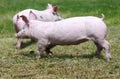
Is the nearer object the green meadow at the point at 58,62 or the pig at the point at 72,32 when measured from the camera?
the green meadow at the point at 58,62

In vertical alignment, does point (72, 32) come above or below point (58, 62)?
above

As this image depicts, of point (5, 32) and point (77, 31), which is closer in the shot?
point (77, 31)

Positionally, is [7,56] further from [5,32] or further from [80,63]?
[5,32]

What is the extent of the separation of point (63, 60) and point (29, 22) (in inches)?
37.9

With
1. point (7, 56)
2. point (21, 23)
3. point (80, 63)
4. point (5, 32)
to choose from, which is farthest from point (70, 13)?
point (80, 63)

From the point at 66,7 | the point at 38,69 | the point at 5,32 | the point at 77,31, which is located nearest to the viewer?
the point at 38,69

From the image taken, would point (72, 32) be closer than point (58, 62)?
No

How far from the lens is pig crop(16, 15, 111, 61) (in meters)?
7.08

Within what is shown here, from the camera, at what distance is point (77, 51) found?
848 centimetres

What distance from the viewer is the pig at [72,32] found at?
7.08 meters

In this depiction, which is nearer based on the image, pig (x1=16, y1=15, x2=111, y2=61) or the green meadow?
the green meadow

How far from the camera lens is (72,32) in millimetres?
7168

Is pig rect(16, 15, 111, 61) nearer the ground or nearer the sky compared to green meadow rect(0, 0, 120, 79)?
nearer the sky

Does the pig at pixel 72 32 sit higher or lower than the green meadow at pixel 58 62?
higher
